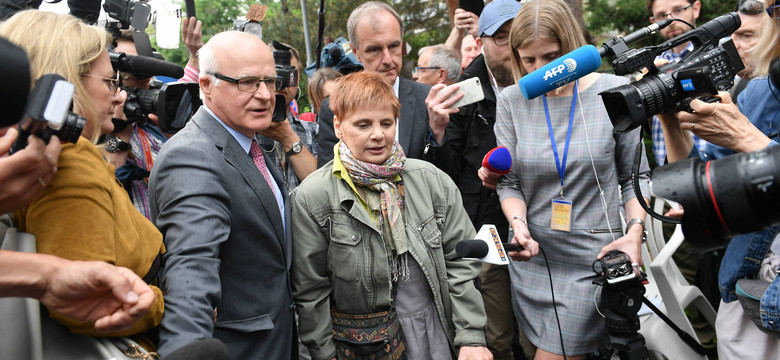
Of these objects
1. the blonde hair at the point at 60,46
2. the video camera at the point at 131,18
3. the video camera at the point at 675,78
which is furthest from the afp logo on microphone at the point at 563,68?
the video camera at the point at 131,18

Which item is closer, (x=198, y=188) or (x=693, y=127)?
(x=198, y=188)

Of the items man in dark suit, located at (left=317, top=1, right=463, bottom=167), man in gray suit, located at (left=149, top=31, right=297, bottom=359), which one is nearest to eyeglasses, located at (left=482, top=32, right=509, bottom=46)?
man in dark suit, located at (left=317, top=1, right=463, bottom=167)

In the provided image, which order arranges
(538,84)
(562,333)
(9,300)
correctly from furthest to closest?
1. (562,333)
2. (538,84)
3. (9,300)

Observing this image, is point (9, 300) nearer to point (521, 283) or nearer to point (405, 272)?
point (405, 272)

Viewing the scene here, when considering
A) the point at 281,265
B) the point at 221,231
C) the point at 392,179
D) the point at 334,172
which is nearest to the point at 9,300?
the point at 221,231

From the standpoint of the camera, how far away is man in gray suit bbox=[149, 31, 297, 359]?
1.79m

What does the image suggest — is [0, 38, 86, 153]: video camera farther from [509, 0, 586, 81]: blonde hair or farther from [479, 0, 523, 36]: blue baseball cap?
[479, 0, 523, 36]: blue baseball cap

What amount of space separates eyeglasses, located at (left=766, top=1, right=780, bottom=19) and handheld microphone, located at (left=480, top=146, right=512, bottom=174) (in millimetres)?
1169

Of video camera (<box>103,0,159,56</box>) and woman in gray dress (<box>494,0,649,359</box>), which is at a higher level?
video camera (<box>103,0,159,56</box>)

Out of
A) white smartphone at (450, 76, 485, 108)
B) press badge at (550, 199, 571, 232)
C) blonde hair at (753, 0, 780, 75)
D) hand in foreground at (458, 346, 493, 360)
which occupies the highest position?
blonde hair at (753, 0, 780, 75)

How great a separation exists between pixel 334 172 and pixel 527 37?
3.81 feet

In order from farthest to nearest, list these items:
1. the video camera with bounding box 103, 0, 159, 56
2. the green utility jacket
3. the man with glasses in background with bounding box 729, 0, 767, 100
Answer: the man with glasses in background with bounding box 729, 0, 767, 100, the video camera with bounding box 103, 0, 159, 56, the green utility jacket

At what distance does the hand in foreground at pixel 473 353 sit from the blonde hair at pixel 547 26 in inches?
57.3

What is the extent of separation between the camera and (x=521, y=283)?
10.00ft
